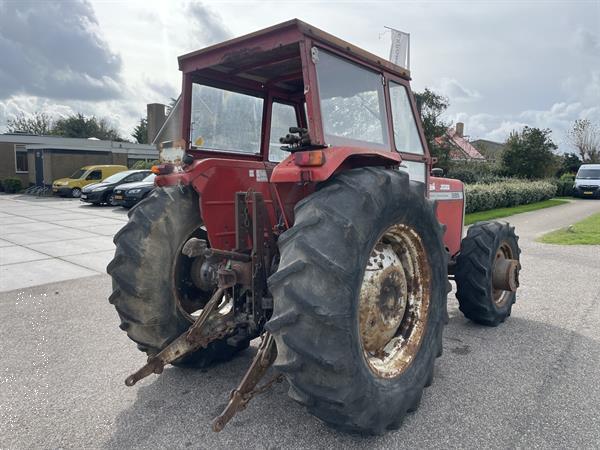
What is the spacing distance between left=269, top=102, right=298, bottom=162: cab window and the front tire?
1.69 meters

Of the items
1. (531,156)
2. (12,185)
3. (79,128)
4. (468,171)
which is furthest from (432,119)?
(79,128)

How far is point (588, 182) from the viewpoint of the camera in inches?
1061

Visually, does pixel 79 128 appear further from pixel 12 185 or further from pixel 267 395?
pixel 267 395

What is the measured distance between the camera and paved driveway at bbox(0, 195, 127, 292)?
23.3 feet

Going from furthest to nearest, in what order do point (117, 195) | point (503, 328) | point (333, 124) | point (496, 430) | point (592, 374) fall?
1. point (117, 195)
2. point (503, 328)
3. point (592, 374)
4. point (333, 124)
5. point (496, 430)

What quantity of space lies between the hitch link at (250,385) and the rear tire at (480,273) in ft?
7.75

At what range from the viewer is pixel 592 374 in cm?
350

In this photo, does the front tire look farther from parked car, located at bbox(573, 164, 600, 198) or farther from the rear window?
parked car, located at bbox(573, 164, 600, 198)

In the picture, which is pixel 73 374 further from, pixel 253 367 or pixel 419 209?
pixel 419 209

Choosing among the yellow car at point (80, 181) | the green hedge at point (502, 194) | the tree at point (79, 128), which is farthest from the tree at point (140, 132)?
the green hedge at point (502, 194)

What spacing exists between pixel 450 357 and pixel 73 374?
297 centimetres

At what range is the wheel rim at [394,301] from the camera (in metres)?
2.75

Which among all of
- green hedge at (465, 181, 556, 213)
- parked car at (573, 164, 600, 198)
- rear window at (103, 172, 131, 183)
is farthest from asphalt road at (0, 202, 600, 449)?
parked car at (573, 164, 600, 198)

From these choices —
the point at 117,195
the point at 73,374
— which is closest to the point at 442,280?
the point at 73,374
